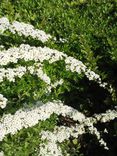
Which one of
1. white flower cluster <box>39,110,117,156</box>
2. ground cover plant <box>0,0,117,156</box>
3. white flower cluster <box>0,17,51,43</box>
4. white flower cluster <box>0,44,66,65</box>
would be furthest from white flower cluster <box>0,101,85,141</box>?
white flower cluster <box>0,17,51,43</box>

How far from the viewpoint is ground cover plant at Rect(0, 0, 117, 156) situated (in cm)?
549

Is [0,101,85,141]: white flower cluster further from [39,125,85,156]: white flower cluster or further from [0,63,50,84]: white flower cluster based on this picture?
[0,63,50,84]: white flower cluster

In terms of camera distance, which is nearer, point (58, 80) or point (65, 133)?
point (65, 133)

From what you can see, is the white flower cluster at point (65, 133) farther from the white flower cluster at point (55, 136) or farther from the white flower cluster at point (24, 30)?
the white flower cluster at point (24, 30)

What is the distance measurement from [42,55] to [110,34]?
1660mm

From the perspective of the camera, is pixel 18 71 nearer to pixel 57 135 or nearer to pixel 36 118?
pixel 36 118

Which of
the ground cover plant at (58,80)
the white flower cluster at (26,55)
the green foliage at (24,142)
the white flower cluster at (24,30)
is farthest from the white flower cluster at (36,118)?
the white flower cluster at (24,30)

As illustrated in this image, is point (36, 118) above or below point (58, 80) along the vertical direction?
below

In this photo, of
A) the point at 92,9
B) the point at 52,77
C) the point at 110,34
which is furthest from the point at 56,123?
the point at 92,9

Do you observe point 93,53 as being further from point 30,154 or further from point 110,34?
point 30,154

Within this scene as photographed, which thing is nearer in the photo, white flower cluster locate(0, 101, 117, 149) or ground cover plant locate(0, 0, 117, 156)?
white flower cluster locate(0, 101, 117, 149)

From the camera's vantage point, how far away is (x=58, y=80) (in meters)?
6.35

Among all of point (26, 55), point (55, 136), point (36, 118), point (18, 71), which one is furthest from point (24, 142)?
point (26, 55)

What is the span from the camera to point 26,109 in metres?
5.35
